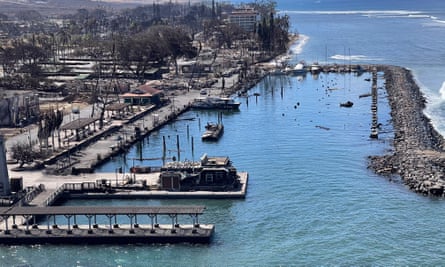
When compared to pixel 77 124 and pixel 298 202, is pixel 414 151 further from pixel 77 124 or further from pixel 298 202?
pixel 77 124

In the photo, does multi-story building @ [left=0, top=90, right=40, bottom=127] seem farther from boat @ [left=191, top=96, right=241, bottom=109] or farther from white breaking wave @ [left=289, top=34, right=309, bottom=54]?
white breaking wave @ [left=289, top=34, right=309, bottom=54]

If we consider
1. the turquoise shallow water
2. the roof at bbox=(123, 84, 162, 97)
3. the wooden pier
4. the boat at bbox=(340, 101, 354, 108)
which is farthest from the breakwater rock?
the roof at bbox=(123, 84, 162, 97)

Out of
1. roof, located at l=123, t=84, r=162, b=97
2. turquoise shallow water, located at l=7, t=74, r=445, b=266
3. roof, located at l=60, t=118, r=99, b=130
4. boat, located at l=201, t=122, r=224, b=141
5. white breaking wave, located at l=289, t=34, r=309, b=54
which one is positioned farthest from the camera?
white breaking wave, located at l=289, t=34, r=309, b=54

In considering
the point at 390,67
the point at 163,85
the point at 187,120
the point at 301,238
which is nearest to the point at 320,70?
the point at 390,67

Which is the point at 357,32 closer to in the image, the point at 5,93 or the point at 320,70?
the point at 320,70

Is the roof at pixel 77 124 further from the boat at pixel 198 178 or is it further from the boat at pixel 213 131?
the boat at pixel 198 178

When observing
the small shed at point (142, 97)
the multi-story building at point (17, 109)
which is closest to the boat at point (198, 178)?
the multi-story building at point (17, 109)

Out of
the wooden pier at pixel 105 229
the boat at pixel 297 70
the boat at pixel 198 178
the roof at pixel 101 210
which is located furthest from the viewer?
the boat at pixel 297 70
